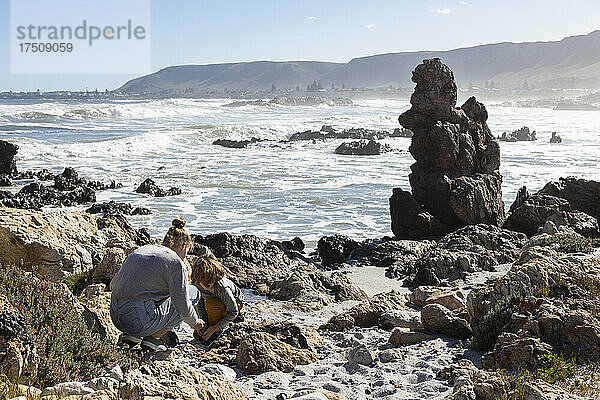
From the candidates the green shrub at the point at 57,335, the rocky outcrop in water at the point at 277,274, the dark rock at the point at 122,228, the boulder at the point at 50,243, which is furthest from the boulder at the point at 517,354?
the dark rock at the point at 122,228

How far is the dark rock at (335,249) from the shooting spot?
11.8 meters

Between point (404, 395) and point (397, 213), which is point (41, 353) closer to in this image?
point (404, 395)

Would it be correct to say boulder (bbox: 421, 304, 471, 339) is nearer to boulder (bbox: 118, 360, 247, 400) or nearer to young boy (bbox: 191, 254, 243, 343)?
young boy (bbox: 191, 254, 243, 343)

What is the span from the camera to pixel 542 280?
585 cm

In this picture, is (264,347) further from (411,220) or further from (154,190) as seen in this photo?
(154,190)

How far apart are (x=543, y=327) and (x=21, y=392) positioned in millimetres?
4077

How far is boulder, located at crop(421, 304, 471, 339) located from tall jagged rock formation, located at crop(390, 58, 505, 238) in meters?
7.63

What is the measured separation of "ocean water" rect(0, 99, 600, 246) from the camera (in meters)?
16.5

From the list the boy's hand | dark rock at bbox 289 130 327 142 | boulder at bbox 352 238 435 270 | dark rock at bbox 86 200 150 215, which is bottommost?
boulder at bbox 352 238 435 270

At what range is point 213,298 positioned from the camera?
5.93 metres

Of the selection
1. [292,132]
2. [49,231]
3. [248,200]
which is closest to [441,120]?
[248,200]

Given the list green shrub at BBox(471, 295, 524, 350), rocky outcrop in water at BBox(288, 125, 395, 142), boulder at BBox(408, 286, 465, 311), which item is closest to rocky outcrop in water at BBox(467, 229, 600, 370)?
green shrub at BBox(471, 295, 524, 350)

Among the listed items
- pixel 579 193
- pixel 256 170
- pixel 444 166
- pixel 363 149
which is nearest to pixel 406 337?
pixel 444 166

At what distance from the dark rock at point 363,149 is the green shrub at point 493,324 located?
29014 mm
